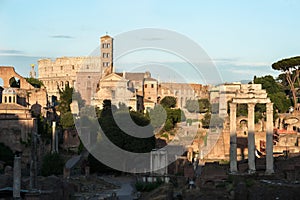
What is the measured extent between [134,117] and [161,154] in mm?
8805

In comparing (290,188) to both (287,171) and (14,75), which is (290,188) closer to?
(287,171)

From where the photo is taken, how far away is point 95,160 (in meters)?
37.8

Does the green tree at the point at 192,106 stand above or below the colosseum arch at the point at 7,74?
below

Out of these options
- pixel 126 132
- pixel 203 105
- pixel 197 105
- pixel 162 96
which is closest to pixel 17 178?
pixel 126 132

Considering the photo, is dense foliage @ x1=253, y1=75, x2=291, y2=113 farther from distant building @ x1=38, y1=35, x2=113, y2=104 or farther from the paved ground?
the paved ground

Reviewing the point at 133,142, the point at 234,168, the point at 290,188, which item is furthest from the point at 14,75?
the point at 290,188

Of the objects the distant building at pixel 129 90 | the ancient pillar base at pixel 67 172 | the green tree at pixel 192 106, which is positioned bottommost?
the ancient pillar base at pixel 67 172

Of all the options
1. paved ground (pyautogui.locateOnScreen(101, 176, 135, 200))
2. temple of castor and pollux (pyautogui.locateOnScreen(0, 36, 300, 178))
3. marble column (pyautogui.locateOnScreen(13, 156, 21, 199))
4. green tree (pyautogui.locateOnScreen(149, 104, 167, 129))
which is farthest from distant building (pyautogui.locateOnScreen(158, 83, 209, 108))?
marble column (pyautogui.locateOnScreen(13, 156, 21, 199))

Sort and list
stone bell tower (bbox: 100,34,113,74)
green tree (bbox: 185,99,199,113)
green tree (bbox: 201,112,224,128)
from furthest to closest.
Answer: stone bell tower (bbox: 100,34,113,74) → green tree (bbox: 185,99,199,113) → green tree (bbox: 201,112,224,128)

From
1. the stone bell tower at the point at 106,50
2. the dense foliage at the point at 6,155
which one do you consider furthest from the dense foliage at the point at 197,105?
the dense foliage at the point at 6,155

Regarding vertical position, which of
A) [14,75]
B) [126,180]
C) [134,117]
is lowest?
[126,180]

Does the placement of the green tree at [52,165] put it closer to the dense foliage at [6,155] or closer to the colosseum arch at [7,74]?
the dense foliage at [6,155]

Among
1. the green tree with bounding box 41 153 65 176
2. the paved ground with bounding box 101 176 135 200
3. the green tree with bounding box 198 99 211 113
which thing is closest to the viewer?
the paved ground with bounding box 101 176 135 200

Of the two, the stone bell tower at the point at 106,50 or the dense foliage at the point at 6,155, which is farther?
the stone bell tower at the point at 106,50
